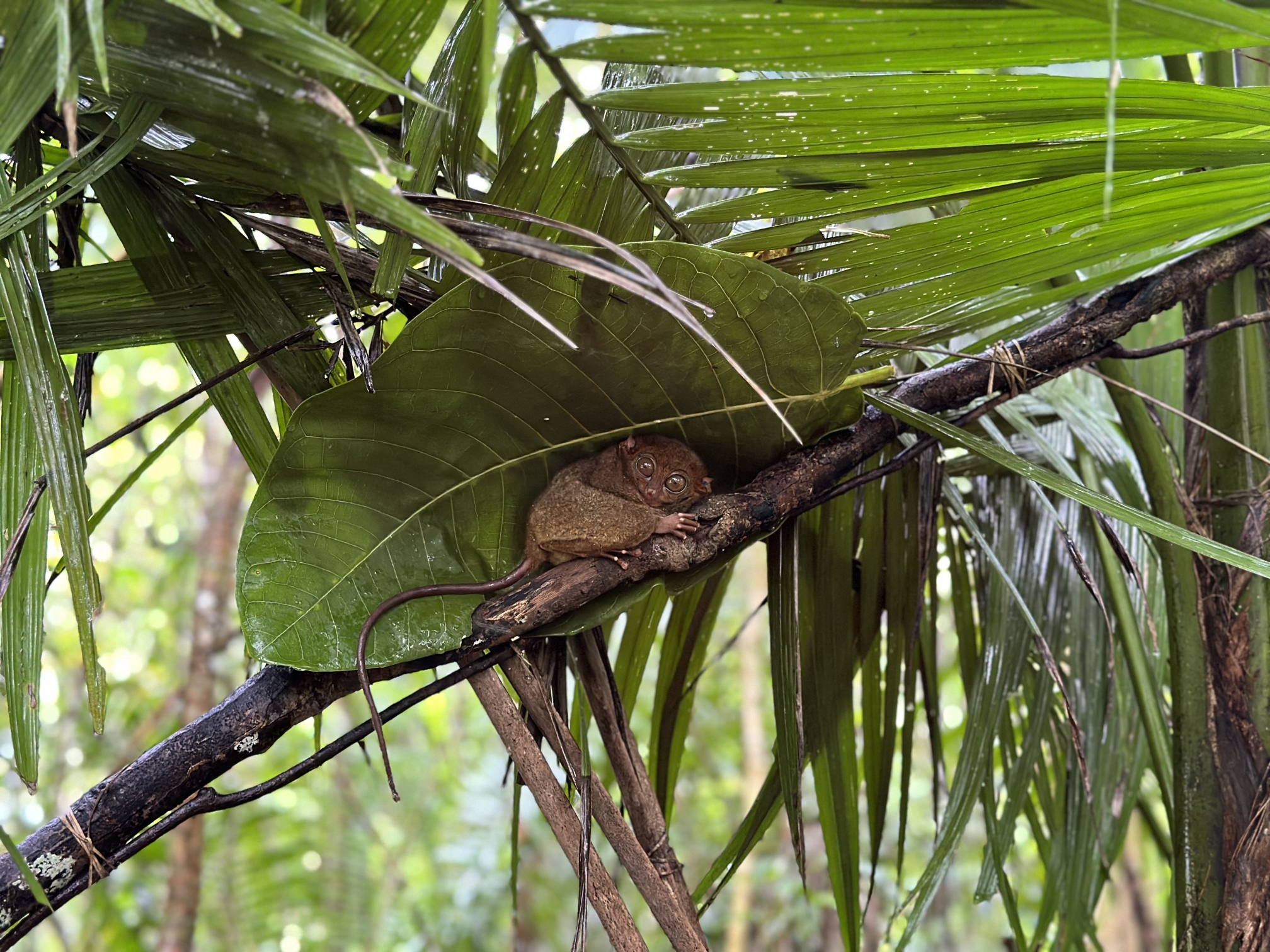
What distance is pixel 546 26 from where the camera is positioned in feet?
3.16

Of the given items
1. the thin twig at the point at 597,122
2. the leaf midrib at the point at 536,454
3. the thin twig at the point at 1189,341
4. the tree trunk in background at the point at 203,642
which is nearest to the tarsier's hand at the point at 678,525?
the leaf midrib at the point at 536,454

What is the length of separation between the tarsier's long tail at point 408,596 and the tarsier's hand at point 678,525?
0.60 ft

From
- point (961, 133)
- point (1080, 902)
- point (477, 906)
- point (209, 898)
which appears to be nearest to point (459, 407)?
point (961, 133)

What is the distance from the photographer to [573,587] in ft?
3.86

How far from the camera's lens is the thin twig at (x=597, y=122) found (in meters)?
0.78

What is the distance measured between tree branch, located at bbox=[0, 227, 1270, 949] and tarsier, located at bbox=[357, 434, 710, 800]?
0.03m

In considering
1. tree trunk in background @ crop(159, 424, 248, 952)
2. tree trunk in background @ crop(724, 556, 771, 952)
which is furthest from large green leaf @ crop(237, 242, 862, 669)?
tree trunk in background @ crop(724, 556, 771, 952)

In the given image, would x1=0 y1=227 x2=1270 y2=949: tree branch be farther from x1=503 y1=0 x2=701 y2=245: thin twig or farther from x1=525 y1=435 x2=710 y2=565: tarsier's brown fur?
x1=503 y1=0 x2=701 y2=245: thin twig

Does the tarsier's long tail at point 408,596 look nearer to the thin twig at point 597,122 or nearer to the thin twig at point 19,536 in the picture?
the thin twig at point 19,536

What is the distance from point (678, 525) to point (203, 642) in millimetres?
3134

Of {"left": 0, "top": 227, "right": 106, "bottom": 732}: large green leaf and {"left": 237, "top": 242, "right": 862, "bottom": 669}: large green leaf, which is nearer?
{"left": 0, "top": 227, "right": 106, "bottom": 732}: large green leaf

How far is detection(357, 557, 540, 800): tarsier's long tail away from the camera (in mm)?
1048

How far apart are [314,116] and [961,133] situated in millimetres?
679

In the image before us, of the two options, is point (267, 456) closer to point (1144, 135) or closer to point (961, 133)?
point (961, 133)
